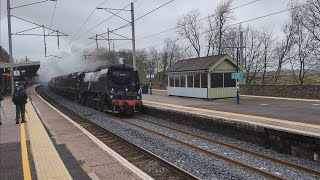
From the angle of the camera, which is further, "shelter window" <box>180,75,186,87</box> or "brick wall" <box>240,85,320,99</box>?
"shelter window" <box>180,75,186,87</box>

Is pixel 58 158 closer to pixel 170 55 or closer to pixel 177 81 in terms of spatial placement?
pixel 177 81

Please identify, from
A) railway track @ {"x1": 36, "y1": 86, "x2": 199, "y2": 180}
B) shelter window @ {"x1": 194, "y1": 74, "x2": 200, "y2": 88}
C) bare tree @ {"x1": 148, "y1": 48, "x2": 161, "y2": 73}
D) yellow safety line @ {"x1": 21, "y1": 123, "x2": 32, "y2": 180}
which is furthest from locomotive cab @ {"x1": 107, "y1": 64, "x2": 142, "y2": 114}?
bare tree @ {"x1": 148, "y1": 48, "x2": 161, "y2": 73}

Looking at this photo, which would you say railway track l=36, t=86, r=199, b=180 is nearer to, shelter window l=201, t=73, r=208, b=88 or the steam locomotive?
the steam locomotive

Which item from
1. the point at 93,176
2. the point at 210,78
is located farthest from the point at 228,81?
the point at 93,176

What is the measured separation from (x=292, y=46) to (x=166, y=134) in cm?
2747

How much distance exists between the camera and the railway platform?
22.2ft

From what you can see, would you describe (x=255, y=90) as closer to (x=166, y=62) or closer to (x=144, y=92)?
(x=144, y=92)

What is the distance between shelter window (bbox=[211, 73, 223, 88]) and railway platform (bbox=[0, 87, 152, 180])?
1296cm

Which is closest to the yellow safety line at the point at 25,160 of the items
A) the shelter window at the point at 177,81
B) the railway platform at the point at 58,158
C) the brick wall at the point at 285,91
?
the railway platform at the point at 58,158

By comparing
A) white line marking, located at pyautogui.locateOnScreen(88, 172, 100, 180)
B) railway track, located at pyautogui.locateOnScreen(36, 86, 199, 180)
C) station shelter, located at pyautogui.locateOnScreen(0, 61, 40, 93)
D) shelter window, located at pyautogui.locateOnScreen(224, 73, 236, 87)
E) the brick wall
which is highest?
station shelter, located at pyautogui.locateOnScreen(0, 61, 40, 93)

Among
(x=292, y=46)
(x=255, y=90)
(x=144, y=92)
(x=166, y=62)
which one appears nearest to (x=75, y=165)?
(x=255, y=90)

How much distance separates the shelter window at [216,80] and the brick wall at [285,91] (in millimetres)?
4203

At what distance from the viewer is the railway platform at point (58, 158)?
22.2 feet

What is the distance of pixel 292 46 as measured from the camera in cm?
3644
